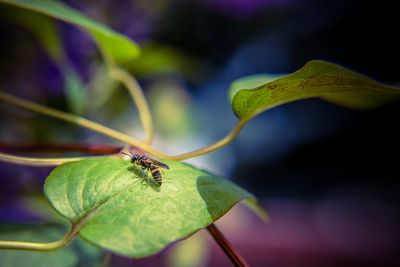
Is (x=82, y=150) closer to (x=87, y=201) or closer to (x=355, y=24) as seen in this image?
(x=87, y=201)

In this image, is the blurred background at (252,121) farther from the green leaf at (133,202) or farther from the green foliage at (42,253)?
the green leaf at (133,202)

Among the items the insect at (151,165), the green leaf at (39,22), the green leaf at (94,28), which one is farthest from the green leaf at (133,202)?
the green leaf at (39,22)

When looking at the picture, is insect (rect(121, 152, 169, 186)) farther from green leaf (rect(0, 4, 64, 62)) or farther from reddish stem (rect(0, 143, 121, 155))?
green leaf (rect(0, 4, 64, 62))

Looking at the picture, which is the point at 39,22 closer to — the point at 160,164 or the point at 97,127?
the point at 97,127

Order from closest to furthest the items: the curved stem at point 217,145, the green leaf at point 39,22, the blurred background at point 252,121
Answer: the curved stem at point 217,145
the green leaf at point 39,22
the blurred background at point 252,121

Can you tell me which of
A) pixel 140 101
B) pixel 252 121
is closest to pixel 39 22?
pixel 140 101

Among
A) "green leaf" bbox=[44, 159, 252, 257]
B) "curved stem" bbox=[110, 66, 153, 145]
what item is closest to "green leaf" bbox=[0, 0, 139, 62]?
"curved stem" bbox=[110, 66, 153, 145]
